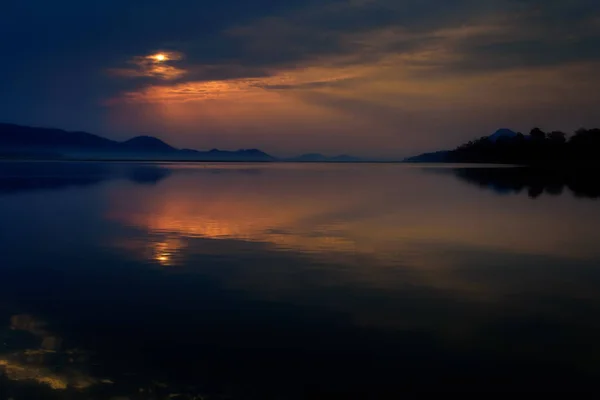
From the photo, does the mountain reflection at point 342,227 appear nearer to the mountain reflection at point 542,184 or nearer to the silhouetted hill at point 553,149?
the mountain reflection at point 542,184

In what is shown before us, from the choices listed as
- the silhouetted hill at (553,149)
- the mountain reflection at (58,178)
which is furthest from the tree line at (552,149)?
the mountain reflection at (58,178)

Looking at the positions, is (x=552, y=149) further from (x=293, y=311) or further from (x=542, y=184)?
(x=293, y=311)

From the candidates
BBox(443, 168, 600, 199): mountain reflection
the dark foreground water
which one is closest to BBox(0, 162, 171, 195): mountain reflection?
the dark foreground water

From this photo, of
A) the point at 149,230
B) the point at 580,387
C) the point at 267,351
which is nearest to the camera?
the point at 580,387

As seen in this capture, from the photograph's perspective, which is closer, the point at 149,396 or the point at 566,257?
the point at 149,396

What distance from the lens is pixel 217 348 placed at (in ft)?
28.7

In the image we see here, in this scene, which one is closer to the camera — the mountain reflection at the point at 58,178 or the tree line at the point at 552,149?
the mountain reflection at the point at 58,178

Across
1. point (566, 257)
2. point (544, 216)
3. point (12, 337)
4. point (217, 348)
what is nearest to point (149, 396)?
point (217, 348)

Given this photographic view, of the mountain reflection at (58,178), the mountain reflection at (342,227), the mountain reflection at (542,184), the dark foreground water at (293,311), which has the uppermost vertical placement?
the mountain reflection at (542,184)

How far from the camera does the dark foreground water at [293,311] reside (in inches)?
300

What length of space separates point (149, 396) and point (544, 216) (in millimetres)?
26426

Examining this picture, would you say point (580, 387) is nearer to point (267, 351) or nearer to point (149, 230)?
point (267, 351)

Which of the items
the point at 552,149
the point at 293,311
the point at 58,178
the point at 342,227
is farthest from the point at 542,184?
the point at 552,149

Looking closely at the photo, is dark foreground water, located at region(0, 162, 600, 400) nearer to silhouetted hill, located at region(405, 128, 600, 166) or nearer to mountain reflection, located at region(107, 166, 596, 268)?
mountain reflection, located at region(107, 166, 596, 268)
